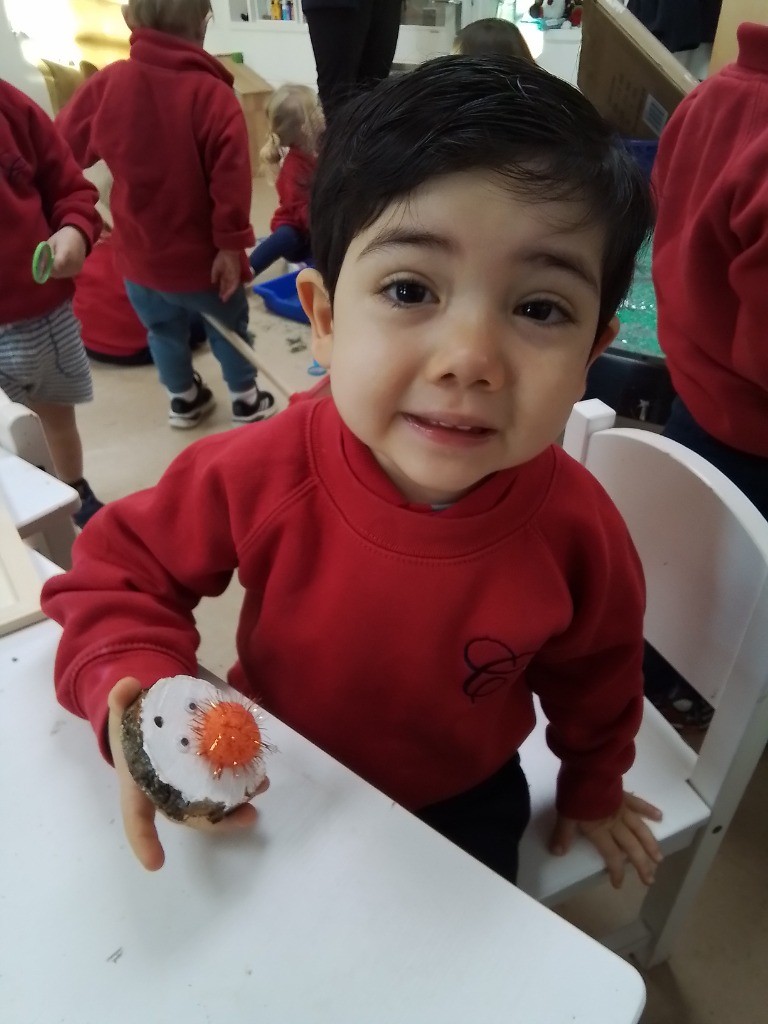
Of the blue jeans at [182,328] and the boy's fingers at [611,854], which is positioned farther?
the blue jeans at [182,328]

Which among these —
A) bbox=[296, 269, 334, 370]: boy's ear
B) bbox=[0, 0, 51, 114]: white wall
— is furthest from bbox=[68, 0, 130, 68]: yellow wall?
bbox=[296, 269, 334, 370]: boy's ear

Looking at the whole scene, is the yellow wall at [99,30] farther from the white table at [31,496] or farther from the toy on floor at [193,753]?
the toy on floor at [193,753]

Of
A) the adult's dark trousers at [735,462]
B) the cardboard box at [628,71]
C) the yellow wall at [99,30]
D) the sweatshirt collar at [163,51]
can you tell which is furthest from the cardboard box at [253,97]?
the adult's dark trousers at [735,462]

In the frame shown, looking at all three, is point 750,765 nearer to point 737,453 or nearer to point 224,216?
point 737,453

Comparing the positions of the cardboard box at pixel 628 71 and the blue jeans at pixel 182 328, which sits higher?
the cardboard box at pixel 628 71

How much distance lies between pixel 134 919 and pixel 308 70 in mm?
4852

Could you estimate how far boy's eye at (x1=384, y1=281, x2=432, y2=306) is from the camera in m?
0.45

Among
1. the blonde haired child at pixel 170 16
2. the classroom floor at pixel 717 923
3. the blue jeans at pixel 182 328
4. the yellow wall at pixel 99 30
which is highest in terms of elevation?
the blonde haired child at pixel 170 16

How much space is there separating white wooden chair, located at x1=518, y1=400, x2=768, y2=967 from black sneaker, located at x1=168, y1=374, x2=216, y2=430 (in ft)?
5.29

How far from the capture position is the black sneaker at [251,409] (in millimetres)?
2205

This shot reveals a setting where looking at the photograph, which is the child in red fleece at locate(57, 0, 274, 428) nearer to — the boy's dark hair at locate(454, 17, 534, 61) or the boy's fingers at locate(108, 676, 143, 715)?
the boy's dark hair at locate(454, 17, 534, 61)

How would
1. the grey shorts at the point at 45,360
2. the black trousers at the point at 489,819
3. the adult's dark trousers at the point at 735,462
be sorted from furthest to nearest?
the grey shorts at the point at 45,360
the adult's dark trousers at the point at 735,462
the black trousers at the point at 489,819

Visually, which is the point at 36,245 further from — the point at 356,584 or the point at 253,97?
the point at 253,97

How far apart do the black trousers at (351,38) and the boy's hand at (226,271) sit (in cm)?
60
